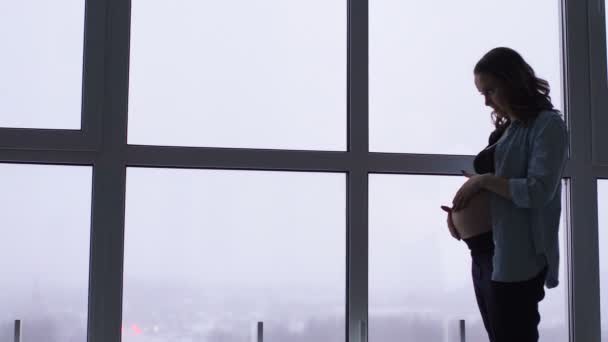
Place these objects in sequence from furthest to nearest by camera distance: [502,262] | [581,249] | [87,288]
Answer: [581,249] < [87,288] < [502,262]

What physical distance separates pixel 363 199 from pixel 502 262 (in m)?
0.61

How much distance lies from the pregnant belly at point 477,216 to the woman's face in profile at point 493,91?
25 centimetres

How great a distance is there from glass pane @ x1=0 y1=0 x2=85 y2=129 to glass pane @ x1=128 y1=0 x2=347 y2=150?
19 cm

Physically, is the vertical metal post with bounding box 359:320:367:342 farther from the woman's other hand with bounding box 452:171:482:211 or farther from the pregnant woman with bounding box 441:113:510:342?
the woman's other hand with bounding box 452:171:482:211

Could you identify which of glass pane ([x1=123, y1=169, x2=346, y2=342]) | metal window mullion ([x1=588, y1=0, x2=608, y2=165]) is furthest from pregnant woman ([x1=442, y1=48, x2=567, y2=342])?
metal window mullion ([x1=588, y1=0, x2=608, y2=165])

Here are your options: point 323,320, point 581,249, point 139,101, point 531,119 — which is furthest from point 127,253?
point 581,249

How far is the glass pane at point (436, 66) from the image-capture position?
97.0 inches

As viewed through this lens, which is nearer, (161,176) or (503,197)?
(503,197)

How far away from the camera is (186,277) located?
232 cm

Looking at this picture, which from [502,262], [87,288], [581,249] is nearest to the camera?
[502,262]

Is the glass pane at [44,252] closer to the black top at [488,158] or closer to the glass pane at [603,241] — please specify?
the black top at [488,158]

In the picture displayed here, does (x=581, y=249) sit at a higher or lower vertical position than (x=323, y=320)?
higher

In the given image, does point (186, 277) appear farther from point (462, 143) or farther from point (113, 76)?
point (462, 143)

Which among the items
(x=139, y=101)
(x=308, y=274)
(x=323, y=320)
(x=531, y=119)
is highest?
(x=139, y=101)
